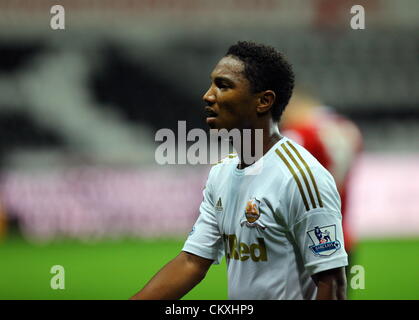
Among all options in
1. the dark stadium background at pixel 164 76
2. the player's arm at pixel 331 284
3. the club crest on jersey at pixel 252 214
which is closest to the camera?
the player's arm at pixel 331 284

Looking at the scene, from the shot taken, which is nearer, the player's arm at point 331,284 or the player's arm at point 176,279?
the player's arm at point 331,284

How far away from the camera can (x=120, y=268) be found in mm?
9664

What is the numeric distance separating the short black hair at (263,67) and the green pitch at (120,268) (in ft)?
11.8

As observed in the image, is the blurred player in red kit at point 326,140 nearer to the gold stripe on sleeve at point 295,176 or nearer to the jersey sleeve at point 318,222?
the gold stripe on sleeve at point 295,176

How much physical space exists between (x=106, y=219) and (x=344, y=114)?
5.91m

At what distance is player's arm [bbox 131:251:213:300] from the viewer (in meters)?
3.13

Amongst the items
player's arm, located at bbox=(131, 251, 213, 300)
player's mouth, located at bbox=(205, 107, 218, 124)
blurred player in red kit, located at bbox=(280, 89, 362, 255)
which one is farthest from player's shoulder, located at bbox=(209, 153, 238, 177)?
blurred player in red kit, located at bbox=(280, 89, 362, 255)

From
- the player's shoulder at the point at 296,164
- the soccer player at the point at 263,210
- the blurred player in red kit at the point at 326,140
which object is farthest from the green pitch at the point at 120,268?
the player's shoulder at the point at 296,164

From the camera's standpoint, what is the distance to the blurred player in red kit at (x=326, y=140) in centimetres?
523

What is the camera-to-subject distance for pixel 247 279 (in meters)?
2.90

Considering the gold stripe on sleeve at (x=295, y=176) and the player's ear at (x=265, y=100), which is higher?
the player's ear at (x=265, y=100)

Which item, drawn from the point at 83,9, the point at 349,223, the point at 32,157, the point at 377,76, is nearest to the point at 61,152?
the point at 32,157

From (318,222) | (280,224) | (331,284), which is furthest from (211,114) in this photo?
(331,284)

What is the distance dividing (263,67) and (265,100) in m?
0.14
